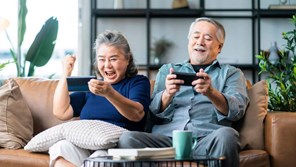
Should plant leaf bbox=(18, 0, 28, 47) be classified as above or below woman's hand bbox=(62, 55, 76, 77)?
above

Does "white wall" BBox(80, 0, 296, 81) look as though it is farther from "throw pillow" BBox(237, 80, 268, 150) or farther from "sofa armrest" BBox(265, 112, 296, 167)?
"sofa armrest" BBox(265, 112, 296, 167)

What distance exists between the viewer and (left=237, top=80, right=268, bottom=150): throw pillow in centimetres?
285

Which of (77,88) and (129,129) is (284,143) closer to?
(129,129)

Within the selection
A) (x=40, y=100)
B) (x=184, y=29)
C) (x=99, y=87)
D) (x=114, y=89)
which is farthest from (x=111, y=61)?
(x=184, y=29)

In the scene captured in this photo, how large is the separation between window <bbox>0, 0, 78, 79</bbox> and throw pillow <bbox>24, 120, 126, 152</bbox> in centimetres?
284

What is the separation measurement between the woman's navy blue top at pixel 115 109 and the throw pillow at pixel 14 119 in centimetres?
36

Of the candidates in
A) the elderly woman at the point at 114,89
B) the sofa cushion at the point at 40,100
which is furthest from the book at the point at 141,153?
the sofa cushion at the point at 40,100

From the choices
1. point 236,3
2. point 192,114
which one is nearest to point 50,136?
point 192,114

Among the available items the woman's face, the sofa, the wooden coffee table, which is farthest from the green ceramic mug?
the woman's face

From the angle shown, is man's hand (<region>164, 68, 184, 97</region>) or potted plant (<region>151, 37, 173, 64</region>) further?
potted plant (<region>151, 37, 173, 64</region>)

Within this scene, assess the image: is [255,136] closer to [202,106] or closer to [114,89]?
[202,106]

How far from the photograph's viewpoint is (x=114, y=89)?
8.93 feet

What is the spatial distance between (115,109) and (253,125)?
28.5 inches

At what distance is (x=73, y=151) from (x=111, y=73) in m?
0.49
